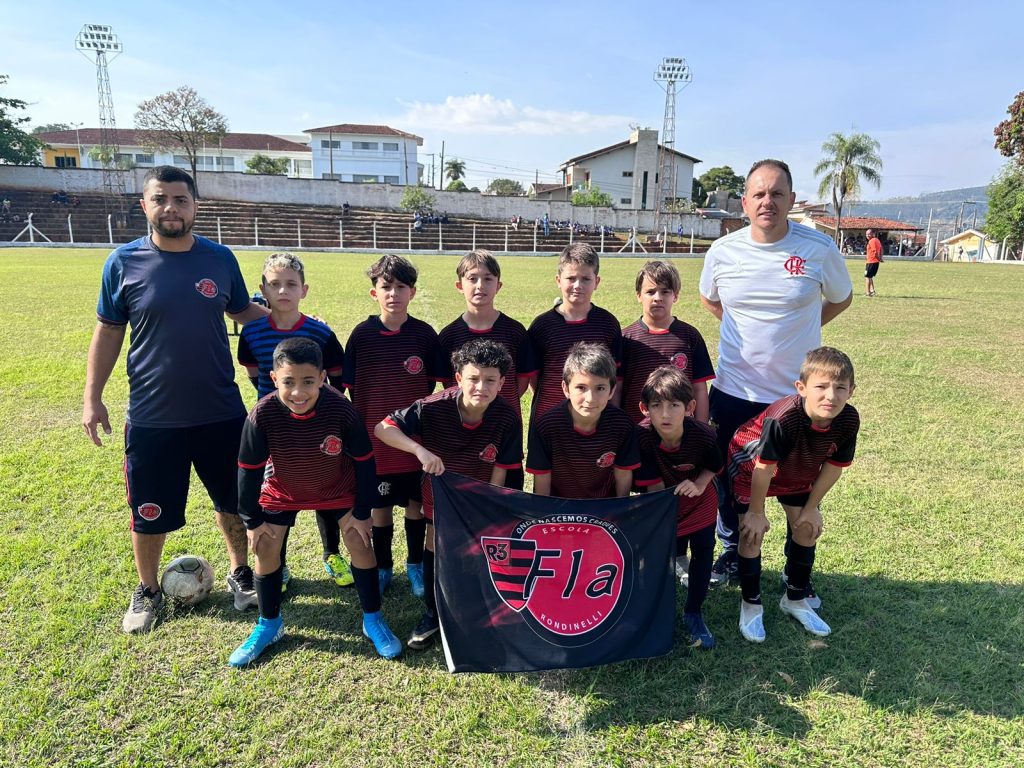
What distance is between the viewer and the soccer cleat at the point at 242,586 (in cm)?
367

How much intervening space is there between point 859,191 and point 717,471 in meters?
56.6

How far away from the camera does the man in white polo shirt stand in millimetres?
3586

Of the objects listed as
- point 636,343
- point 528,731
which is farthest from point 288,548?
point 636,343

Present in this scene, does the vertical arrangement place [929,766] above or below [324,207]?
below

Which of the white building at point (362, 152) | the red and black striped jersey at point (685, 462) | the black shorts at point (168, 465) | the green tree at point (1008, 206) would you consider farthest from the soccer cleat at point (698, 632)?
the white building at point (362, 152)

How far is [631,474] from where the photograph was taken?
Answer: 337cm

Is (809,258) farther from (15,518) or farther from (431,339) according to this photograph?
(15,518)

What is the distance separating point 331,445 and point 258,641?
108 centimetres

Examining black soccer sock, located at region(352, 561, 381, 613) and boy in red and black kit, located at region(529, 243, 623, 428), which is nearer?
black soccer sock, located at region(352, 561, 381, 613)

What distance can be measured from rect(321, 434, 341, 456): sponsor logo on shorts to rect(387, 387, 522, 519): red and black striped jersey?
0.98 ft

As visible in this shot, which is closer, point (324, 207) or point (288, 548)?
point (288, 548)

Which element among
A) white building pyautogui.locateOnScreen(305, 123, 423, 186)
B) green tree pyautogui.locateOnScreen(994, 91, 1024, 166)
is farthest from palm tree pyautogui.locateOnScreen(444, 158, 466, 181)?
green tree pyautogui.locateOnScreen(994, 91, 1024, 166)

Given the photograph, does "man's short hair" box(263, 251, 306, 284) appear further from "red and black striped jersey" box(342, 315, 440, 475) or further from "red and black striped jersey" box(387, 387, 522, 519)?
"red and black striped jersey" box(387, 387, 522, 519)

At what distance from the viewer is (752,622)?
136 inches
